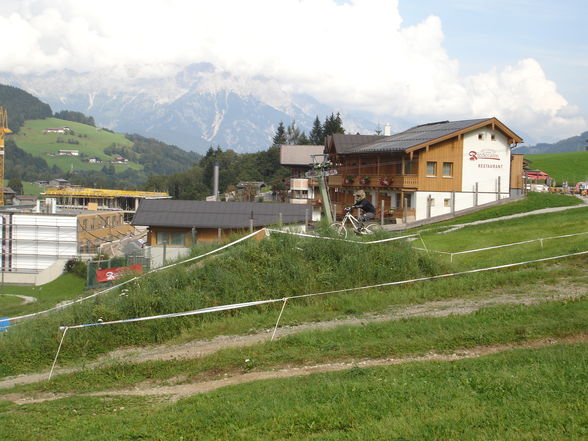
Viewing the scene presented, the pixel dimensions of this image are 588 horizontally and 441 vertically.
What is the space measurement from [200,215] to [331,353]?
1092 inches

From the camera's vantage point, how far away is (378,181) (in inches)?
1811

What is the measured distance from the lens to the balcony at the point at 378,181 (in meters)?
42.2

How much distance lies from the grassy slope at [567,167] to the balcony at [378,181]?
3722 centimetres

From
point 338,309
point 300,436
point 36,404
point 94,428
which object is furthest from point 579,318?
point 36,404

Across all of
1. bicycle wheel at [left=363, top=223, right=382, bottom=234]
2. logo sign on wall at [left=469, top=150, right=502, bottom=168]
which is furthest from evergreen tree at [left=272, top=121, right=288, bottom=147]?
bicycle wheel at [left=363, top=223, right=382, bottom=234]

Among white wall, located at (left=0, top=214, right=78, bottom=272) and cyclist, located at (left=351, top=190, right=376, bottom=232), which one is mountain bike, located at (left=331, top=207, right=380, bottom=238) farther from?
white wall, located at (left=0, top=214, right=78, bottom=272)

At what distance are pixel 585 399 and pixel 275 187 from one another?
99355 mm

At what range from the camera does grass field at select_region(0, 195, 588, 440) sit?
308 inches

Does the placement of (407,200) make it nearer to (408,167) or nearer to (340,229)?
(408,167)

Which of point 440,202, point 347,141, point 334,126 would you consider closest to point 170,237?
point 440,202

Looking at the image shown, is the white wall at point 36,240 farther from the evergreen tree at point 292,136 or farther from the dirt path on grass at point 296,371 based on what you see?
the evergreen tree at point 292,136

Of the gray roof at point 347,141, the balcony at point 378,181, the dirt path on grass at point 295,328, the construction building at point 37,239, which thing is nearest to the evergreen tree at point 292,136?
the construction building at point 37,239

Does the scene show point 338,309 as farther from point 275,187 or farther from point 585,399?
point 275,187

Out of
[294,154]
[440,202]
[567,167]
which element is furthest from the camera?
[294,154]
